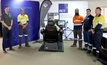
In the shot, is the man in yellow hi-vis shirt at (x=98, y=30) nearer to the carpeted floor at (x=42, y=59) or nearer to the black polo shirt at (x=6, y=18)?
the carpeted floor at (x=42, y=59)

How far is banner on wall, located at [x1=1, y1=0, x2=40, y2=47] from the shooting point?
7198mm

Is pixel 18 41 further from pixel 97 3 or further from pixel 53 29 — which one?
pixel 97 3

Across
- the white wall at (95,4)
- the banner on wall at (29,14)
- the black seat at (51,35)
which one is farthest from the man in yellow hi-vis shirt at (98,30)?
the white wall at (95,4)

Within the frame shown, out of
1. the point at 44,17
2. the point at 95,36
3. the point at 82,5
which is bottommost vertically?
the point at 95,36

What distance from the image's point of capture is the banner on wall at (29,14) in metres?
7.20

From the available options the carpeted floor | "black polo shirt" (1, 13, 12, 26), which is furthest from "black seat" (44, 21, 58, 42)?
"black polo shirt" (1, 13, 12, 26)

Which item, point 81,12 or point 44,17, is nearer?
point 44,17

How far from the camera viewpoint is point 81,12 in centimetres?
976

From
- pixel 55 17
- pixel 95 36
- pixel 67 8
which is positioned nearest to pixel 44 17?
pixel 55 17

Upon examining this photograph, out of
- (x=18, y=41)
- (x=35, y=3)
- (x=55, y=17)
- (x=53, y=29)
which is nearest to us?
(x=53, y=29)

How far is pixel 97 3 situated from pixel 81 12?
126 centimetres

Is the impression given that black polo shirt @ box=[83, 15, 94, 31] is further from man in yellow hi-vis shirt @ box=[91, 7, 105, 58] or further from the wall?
the wall

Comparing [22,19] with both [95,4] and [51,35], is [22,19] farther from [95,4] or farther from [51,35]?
[95,4]

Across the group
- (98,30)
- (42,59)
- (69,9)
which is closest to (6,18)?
(42,59)
